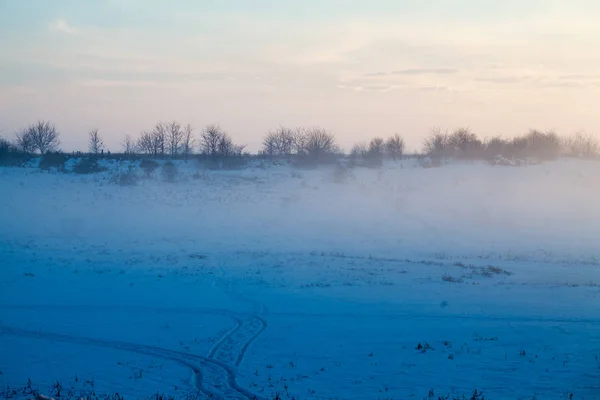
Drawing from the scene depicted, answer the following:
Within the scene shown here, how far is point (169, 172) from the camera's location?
54156 millimetres

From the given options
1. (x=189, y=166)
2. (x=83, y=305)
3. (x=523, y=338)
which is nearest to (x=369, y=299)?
(x=523, y=338)

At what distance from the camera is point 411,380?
1184 cm

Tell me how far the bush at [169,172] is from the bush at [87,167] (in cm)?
596

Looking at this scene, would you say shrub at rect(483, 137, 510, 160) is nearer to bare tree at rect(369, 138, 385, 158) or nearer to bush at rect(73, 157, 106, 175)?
bare tree at rect(369, 138, 385, 158)

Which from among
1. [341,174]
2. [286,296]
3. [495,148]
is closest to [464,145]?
[495,148]

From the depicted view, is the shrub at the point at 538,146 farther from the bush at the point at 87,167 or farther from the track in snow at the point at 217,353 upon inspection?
the track in snow at the point at 217,353

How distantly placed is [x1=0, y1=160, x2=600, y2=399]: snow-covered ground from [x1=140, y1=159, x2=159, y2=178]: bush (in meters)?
5.82

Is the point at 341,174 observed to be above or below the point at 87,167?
below

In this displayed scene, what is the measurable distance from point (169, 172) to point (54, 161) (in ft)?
39.8

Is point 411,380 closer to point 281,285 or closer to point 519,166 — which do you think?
point 281,285

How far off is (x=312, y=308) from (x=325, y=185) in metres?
37.2

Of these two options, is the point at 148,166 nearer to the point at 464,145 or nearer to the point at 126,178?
the point at 126,178

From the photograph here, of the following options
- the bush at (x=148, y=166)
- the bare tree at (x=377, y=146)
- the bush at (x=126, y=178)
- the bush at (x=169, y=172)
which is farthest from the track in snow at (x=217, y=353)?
the bare tree at (x=377, y=146)

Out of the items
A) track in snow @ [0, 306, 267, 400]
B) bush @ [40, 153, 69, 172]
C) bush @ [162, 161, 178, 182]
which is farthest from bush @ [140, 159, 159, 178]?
track in snow @ [0, 306, 267, 400]
